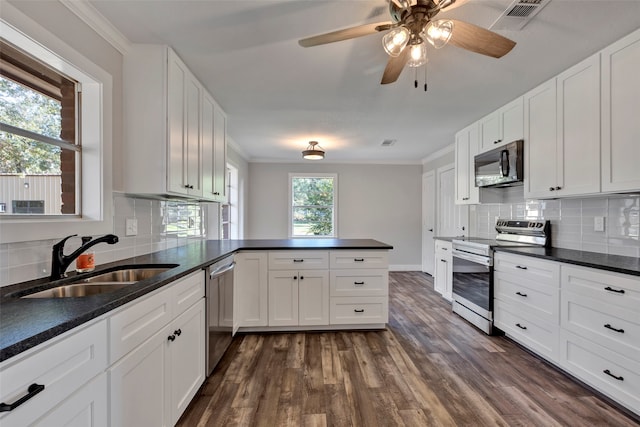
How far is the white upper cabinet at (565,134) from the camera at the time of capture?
2.13 m

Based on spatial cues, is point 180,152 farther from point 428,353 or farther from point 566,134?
point 566,134

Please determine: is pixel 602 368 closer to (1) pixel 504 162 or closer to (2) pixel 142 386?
(1) pixel 504 162

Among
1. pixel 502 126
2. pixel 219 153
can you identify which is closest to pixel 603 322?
pixel 502 126

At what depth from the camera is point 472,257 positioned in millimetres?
3100

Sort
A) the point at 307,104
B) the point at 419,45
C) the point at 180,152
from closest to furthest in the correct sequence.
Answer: the point at 419,45
the point at 180,152
the point at 307,104

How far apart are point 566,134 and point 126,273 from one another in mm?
3495

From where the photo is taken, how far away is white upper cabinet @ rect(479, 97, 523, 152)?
2.84 m

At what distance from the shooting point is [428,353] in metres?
2.46

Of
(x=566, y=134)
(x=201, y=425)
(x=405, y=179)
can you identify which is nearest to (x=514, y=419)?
(x=201, y=425)

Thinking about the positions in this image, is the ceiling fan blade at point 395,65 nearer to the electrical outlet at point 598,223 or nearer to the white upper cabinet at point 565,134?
the white upper cabinet at point 565,134

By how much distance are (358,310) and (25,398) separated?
252 centimetres

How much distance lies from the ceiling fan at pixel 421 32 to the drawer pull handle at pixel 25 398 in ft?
5.44

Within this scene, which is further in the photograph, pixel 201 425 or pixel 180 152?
pixel 180 152

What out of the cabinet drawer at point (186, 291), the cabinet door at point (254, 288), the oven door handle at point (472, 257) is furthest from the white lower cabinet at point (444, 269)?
the cabinet drawer at point (186, 291)
